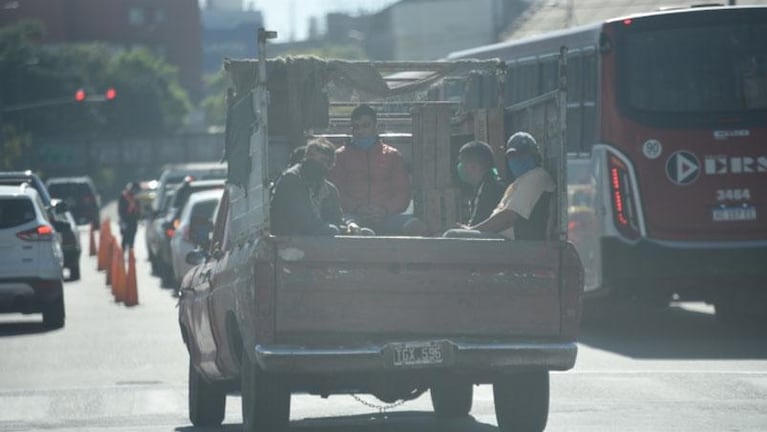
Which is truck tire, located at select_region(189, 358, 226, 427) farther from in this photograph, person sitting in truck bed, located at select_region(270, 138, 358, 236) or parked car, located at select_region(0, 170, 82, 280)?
parked car, located at select_region(0, 170, 82, 280)

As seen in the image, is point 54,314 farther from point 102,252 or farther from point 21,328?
point 102,252

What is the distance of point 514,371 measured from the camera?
35.0ft

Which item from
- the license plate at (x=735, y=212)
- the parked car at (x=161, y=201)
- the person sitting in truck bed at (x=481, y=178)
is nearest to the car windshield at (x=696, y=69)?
the license plate at (x=735, y=212)

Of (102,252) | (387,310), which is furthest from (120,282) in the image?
(387,310)

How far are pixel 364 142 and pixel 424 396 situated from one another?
2491 millimetres

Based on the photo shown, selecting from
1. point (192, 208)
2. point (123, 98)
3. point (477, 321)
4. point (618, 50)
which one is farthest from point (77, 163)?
point (477, 321)

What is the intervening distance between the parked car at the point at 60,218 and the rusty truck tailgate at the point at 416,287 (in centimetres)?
1524

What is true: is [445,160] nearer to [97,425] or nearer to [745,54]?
[97,425]

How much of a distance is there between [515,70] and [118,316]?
6558 mm

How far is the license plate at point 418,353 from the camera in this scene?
1041 cm

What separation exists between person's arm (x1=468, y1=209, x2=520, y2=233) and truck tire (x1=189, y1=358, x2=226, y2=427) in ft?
7.98

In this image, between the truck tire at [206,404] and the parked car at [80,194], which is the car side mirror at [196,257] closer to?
the truck tire at [206,404]

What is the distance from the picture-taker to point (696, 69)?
19.1 meters

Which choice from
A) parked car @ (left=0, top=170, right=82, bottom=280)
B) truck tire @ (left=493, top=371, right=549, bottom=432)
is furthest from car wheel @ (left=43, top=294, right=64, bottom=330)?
truck tire @ (left=493, top=371, right=549, bottom=432)
